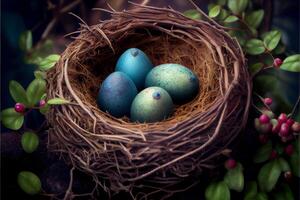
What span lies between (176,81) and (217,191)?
31 cm

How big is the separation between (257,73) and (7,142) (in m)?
0.66

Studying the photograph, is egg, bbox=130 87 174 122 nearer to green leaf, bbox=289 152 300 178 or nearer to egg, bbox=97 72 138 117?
egg, bbox=97 72 138 117

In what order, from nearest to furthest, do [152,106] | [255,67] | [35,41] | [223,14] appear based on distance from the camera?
[152,106], [255,67], [223,14], [35,41]

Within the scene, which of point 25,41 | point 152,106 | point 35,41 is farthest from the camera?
point 35,41

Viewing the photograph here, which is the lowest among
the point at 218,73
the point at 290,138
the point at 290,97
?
the point at 290,97

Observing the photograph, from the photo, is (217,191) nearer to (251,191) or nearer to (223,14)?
(251,191)

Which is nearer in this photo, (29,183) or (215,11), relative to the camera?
(29,183)

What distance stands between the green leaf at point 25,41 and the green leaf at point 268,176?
774mm

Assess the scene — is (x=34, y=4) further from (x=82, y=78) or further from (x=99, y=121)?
(x=99, y=121)

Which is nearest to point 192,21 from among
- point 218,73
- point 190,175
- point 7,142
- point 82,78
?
point 218,73

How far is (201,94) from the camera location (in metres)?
1.37

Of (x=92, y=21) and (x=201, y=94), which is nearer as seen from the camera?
(x=201, y=94)

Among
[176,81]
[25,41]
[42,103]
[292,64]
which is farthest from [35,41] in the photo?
[292,64]

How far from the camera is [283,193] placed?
125cm
